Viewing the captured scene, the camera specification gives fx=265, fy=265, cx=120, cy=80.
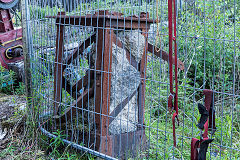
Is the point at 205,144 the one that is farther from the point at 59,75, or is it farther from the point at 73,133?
the point at 59,75

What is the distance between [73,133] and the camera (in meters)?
3.28

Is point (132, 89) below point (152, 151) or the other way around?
the other way around

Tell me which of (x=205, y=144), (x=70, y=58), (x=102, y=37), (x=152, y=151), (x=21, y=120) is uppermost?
(x=102, y=37)

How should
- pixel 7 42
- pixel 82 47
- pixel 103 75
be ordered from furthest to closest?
pixel 7 42 → pixel 82 47 → pixel 103 75

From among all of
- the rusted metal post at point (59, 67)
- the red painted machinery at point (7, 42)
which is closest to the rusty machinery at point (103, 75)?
the rusted metal post at point (59, 67)

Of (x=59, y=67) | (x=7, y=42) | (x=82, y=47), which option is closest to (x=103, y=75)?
(x=82, y=47)

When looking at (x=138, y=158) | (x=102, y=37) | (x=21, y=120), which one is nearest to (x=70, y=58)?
(x=102, y=37)

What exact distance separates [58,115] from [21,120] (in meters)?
0.71

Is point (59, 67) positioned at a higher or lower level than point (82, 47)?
lower

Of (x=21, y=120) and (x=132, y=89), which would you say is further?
(x=21, y=120)

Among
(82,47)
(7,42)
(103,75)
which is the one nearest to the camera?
(103,75)

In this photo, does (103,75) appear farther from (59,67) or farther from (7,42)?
(7,42)

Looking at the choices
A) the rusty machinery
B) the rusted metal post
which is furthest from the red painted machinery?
the rusty machinery

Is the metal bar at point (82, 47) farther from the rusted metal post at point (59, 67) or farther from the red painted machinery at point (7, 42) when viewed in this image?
the red painted machinery at point (7, 42)
